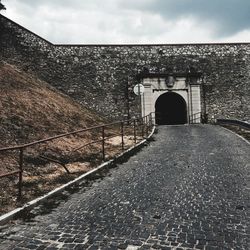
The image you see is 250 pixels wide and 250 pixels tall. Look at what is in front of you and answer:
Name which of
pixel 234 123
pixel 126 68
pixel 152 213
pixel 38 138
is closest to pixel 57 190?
pixel 152 213

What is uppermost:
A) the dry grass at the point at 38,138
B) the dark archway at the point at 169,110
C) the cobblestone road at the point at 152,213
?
the dark archway at the point at 169,110

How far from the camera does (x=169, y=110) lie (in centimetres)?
2884

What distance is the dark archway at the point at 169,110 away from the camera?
2756cm

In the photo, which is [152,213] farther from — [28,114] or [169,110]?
[169,110]

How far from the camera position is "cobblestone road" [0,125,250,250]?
4609 millimetres

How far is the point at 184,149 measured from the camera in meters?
12.5

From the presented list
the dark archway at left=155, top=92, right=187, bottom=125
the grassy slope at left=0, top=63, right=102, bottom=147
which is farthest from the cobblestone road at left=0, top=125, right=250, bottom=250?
the dark archway at left=155, top=92, right=187, bottom=125

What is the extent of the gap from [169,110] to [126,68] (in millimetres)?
6616

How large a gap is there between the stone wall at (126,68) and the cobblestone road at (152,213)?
46.1 feet

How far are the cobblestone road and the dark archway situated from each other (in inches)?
700

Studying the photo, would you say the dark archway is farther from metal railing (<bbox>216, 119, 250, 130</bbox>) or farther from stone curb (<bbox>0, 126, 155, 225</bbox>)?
stone curb (<bbox>0, 126, 155, 225</bbox>)

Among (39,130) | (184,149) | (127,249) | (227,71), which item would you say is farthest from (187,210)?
(227,71)

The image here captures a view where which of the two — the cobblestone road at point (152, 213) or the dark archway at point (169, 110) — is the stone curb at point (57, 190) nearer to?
the cobblestone road at point (152, 213)

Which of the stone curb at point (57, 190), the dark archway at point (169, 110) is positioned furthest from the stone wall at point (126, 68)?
the stone curb at point (57, 190)
